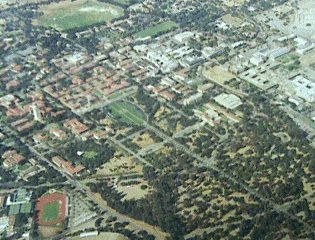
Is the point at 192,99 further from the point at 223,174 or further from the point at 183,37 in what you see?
the point at 183,37

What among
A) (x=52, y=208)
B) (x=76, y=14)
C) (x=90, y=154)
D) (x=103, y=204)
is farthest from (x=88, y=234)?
(x=76, y=14)

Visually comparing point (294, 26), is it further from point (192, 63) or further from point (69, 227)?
point (69, 227)

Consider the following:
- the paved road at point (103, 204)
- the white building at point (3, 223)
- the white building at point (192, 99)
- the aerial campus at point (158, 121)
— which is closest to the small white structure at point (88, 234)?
the aerial campus at point (158, 121)

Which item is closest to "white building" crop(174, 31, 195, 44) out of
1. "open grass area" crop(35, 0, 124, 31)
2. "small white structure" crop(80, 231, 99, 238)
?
"open grass area" crop(35, 0, 124, 31)

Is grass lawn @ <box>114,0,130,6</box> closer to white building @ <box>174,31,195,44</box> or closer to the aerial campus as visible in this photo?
the aerial campus

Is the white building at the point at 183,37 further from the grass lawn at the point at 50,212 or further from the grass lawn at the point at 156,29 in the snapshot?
the grass lawn at the point at 50,212
